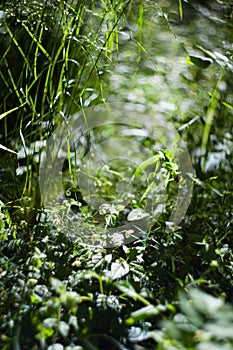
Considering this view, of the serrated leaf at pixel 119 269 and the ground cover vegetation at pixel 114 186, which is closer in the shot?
the ground cover vegetation at pixel 114 186

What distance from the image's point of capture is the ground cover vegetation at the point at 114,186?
838mm

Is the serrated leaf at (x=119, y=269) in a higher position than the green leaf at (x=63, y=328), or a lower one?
lower

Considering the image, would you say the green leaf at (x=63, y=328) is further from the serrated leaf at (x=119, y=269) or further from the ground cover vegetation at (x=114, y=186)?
the serrated leaf at (x=119, y=269)

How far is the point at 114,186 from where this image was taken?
5.48 feet

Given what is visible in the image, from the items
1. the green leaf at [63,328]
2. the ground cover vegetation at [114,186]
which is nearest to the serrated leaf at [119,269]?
the ground cover vegetation at [114,186]

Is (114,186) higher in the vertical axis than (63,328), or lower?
lower

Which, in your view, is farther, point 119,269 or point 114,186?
point 114,186

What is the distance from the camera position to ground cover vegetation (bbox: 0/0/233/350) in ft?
2.75

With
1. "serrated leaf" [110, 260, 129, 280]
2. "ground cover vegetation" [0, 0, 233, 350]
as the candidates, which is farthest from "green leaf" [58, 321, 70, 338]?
"serrated leaf" [110, 260, 129, 280]

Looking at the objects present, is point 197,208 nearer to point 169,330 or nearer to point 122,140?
point 122,140

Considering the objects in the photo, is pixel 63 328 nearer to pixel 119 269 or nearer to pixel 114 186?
pixel 119 269

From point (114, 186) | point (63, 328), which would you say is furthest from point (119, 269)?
point (114, 186)

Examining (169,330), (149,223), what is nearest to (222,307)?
(169,330)

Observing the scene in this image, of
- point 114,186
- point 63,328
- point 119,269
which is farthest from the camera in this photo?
point 114,186
